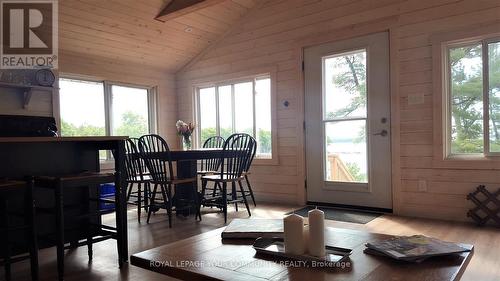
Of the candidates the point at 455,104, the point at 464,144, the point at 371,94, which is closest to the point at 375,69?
the point at 371,94

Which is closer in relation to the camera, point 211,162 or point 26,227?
point 26,227

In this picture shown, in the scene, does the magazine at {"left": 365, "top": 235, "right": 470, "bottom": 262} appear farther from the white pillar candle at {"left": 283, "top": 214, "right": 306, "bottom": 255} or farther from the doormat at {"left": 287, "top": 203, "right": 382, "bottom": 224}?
the doormat at {"left": 287, "top": 203, "right": 382, "bottom": 224}

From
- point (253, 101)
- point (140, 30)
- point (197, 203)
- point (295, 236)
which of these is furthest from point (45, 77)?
point (295, 236)

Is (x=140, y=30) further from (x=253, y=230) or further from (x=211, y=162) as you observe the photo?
(x=253, y=230)

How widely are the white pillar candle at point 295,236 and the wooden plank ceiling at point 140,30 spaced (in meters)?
3.62

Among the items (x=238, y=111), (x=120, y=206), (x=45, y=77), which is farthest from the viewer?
(x=238, y=111)

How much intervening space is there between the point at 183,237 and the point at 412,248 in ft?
7.57

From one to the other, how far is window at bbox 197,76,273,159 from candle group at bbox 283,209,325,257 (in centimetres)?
363

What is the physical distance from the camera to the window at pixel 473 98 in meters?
3.31

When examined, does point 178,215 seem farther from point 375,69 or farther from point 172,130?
point 375,69

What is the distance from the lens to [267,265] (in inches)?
43.4

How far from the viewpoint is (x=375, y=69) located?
153 inches

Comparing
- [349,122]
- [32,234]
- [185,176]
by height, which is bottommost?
[32,234]

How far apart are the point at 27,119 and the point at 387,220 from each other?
3.88 m
